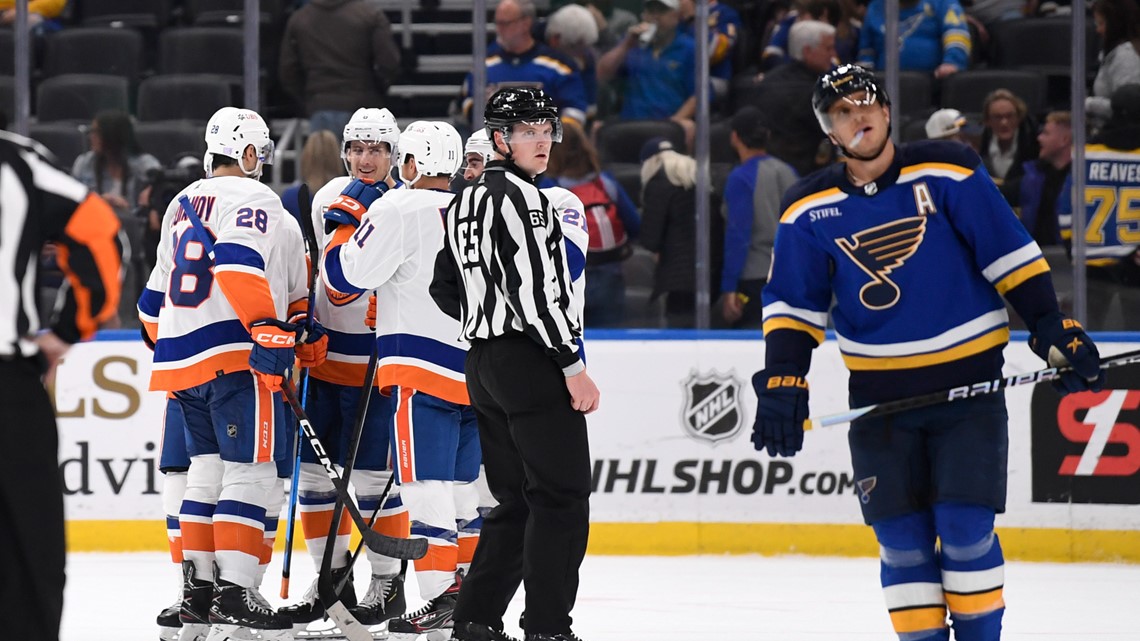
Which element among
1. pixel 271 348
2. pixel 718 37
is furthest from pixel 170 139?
pixel 271 348

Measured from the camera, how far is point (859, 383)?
3.12m

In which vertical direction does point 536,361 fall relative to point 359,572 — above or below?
above

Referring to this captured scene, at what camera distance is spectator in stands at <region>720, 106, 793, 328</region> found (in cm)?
621

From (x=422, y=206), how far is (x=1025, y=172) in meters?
3.12

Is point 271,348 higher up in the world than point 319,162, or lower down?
lower down

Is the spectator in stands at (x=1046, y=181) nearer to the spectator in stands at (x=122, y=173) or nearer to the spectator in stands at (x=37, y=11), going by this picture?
the spectator in stands at (x=122, y=173)

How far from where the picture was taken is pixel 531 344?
11.2ft

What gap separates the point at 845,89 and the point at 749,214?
319cm

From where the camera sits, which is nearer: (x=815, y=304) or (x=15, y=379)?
(x=15, y=379)

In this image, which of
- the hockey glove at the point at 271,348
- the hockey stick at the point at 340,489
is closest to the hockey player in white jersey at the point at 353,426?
the hockey stick at the point at 340,489

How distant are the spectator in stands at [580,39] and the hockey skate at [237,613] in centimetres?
306

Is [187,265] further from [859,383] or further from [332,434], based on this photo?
[859,383]

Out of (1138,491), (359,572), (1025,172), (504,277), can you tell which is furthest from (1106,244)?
(504,277)

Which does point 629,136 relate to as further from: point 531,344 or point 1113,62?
point 531,344
